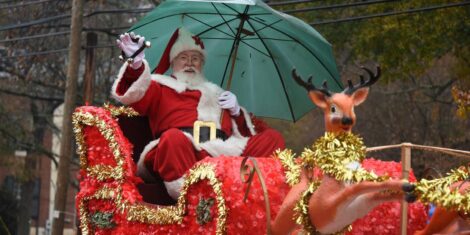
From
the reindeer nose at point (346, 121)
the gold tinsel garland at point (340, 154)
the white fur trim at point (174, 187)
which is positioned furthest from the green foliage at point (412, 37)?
the gold tinsel garland at point (340, 154)

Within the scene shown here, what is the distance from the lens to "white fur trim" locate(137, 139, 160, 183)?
25.7ft

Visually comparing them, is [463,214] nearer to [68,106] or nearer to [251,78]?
[251,78]

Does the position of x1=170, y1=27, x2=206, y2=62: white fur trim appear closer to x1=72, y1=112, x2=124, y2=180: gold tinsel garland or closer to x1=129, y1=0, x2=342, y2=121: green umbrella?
x1=129, y1=0, x2=342, y2=121: green umbrella

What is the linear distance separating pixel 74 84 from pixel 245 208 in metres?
9.67

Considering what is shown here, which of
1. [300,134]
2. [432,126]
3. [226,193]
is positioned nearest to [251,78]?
[226,193]

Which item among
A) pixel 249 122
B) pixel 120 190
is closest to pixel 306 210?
pixel 120 190

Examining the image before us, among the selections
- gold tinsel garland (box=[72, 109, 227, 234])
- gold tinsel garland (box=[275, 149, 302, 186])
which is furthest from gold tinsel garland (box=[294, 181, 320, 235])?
gold tinsel garland (box=[72, 109, 227, 234])

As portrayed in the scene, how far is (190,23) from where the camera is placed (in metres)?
9.23

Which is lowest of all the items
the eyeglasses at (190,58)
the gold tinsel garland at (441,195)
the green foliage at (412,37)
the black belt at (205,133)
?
the gold tinsel garland at (441,195)

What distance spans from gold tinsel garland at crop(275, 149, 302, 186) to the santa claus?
3.92 ft

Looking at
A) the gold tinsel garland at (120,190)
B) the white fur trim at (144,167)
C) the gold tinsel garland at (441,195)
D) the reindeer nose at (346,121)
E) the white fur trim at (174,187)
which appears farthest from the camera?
the white fur trim at (144,167)

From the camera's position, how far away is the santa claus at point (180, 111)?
7.29 m

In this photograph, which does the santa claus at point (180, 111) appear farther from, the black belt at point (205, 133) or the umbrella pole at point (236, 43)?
the umbrella pole at point (236, 43)

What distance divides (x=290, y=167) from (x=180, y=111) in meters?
2.29
